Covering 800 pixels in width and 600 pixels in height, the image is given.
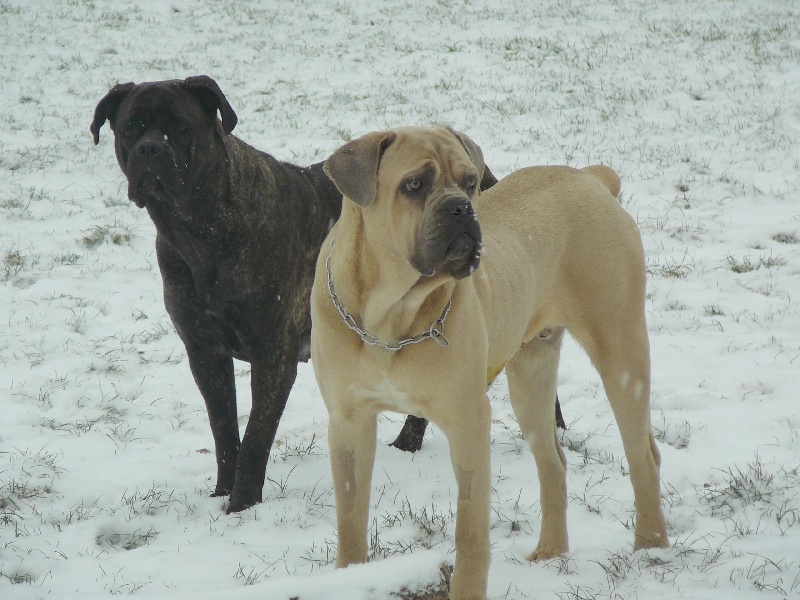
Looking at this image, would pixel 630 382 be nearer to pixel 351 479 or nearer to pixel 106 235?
pixel 351 479

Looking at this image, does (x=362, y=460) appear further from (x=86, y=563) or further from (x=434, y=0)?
(x=434, y=0)

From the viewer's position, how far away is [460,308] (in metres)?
2.97

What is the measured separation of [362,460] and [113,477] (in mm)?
1762

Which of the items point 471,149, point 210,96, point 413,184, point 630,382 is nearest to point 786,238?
point 630,382

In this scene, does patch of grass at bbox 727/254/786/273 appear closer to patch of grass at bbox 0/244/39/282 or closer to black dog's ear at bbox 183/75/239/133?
black dog's ear at bbox 183/75/239/133

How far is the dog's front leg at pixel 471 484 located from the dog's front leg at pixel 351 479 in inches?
15.1

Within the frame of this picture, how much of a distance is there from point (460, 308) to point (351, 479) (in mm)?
792

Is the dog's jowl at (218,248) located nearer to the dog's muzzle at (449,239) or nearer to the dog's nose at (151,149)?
the dog's nose at (151,149)

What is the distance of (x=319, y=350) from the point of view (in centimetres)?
303

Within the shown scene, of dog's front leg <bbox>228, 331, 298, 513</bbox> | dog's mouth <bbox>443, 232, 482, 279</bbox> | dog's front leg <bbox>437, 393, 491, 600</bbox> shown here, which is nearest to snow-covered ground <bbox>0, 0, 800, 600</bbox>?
dog's front leg <bbox>228, 331, 298, 513</bbox>

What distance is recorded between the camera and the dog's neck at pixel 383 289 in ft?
9.55

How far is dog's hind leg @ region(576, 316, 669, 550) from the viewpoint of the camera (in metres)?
3.52

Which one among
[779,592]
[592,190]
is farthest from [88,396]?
[779,592]

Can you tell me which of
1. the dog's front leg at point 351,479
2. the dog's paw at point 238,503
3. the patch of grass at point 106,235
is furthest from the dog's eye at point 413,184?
the patch of grass at point 106,235
